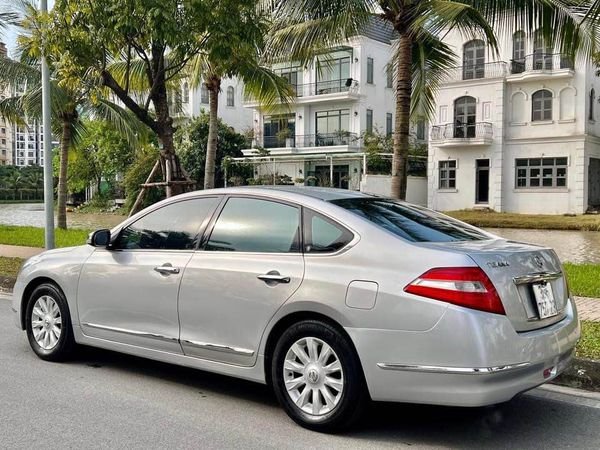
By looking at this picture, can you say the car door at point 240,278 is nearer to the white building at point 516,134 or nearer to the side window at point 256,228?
the side window at point 256,228

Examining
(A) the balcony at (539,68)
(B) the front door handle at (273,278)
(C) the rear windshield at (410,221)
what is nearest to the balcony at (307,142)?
(A) the balcony at (539,68)

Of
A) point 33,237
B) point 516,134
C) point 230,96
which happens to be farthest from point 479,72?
point 33,237

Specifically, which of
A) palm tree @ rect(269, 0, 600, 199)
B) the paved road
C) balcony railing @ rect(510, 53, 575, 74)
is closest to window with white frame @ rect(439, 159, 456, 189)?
balcony railing @ rect(510, 53, 575, 74)

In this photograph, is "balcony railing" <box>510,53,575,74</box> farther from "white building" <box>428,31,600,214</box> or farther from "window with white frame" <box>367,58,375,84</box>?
"window with white frame" <box>367,58,375,84</box>

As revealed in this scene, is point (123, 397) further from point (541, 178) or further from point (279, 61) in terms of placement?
point (541, 178)

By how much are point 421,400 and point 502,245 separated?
130 cm

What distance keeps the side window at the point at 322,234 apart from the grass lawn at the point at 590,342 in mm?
2843

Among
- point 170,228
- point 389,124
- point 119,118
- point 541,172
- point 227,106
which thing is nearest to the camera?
point 170,228

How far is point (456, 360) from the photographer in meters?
4.02

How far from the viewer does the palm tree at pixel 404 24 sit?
10969mm

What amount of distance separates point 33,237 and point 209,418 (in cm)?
1681

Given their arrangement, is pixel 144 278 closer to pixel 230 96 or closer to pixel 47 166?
pixel 47 166

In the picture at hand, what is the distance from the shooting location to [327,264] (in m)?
4.55

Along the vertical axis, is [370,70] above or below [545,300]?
above
